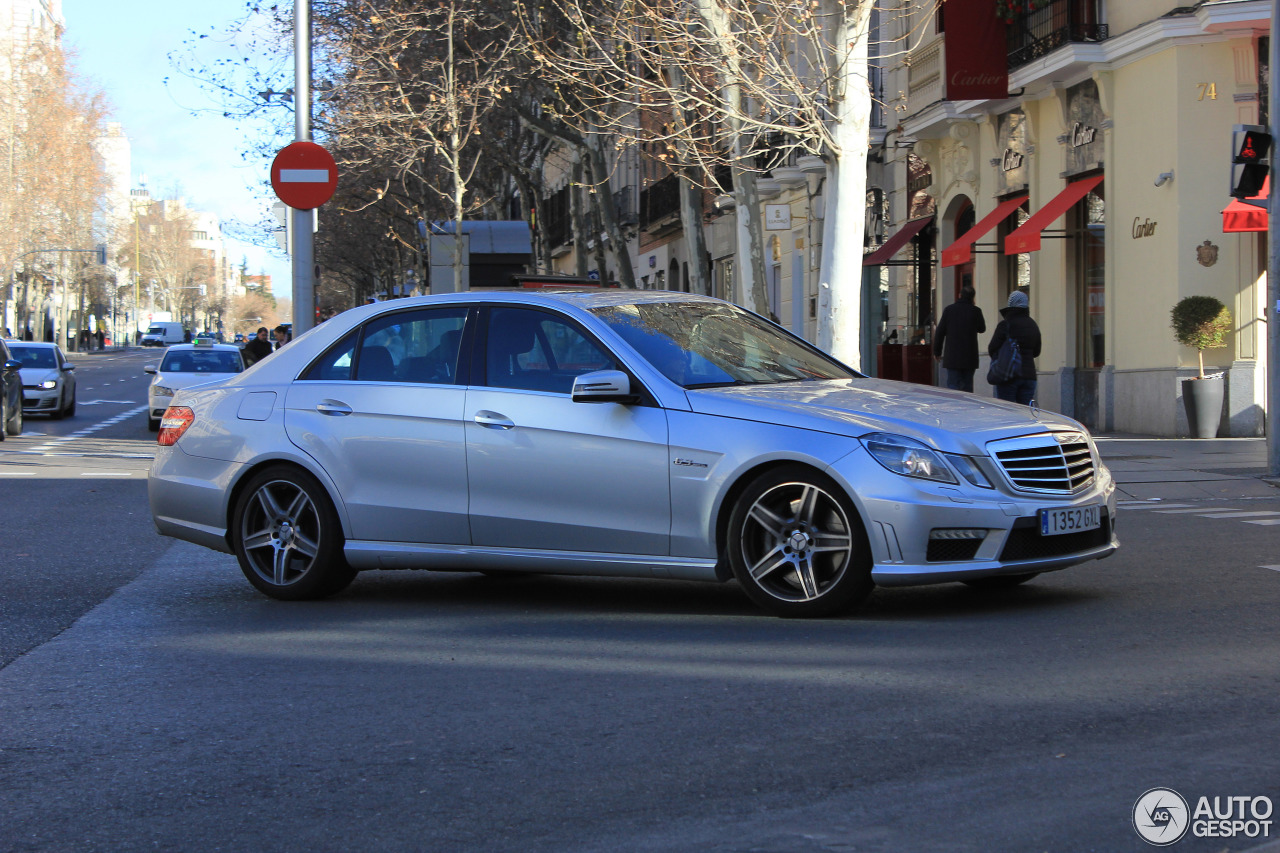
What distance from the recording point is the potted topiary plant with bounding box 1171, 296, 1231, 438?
19625mm

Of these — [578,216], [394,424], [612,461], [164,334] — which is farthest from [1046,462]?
[164,334]

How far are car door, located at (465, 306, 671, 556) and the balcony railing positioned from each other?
54.1ft

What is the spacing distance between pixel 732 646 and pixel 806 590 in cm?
66

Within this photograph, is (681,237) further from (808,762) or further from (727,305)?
(808,762)

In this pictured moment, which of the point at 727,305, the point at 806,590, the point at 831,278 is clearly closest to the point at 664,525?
the point at 806,590

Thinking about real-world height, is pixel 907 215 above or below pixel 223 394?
above

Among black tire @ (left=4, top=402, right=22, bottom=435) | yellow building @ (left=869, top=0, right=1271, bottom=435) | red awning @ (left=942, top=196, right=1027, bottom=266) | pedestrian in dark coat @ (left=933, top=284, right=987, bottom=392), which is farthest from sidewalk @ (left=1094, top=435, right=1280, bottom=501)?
black tire @ (left=4, top=402, right=22, bottom=435)

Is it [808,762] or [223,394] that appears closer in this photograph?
[808,762]

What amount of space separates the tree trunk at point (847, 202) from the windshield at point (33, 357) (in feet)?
61.6

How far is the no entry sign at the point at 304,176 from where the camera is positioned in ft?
51.9

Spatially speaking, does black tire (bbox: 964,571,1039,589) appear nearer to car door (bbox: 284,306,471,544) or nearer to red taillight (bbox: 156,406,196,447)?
car door (bbox: 284,306,471,544)

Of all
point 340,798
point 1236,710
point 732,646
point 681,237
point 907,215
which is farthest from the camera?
point 681,237

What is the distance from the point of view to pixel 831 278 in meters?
17.3

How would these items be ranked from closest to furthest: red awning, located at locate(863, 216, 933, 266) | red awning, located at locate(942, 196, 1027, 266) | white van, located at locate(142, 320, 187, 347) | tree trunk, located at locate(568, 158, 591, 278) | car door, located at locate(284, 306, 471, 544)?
car door, located at locate(284, 306, 471, 544) → red awning, located at locate(942, 196, 1027, 266) → red awning, located at locate(863, 216, 933, 266) → tree trunk, located at locate(568, 158, 591, 278) → white van, located at locate(142, 320, 187, 347)
